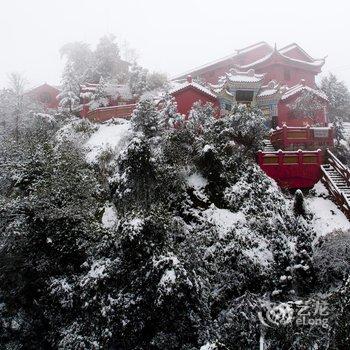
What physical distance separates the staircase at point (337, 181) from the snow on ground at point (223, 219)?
536 cm

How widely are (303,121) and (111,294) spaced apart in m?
21.6

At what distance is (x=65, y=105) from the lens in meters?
30.8

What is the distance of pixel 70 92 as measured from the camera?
30547 mm

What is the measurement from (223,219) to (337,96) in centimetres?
2409

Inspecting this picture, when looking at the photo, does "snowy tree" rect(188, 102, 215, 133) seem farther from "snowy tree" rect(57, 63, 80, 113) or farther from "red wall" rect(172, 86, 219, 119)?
Answer: "snowy tree" rect(57, 63, 80, 113)

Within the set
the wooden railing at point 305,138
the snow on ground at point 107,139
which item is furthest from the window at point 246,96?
the snow on ground at point 107,139

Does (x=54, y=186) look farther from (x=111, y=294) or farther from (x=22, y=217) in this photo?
(x=111, y=294)

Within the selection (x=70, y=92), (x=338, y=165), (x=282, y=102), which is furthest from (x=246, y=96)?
(x=70, y=92)

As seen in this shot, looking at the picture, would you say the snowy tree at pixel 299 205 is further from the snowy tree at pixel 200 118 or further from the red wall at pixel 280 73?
the red wall at pixel 280 73

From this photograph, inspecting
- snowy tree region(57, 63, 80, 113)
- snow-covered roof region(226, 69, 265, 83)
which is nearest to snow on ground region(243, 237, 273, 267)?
snow-covered roof region(226, 69, 265, 83)

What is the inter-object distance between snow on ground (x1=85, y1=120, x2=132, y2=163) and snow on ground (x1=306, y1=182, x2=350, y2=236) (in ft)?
35.0

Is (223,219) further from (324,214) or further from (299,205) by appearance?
(324,214)

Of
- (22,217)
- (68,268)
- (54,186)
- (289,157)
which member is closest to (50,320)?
(68,268)

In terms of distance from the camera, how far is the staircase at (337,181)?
64.2 feet
